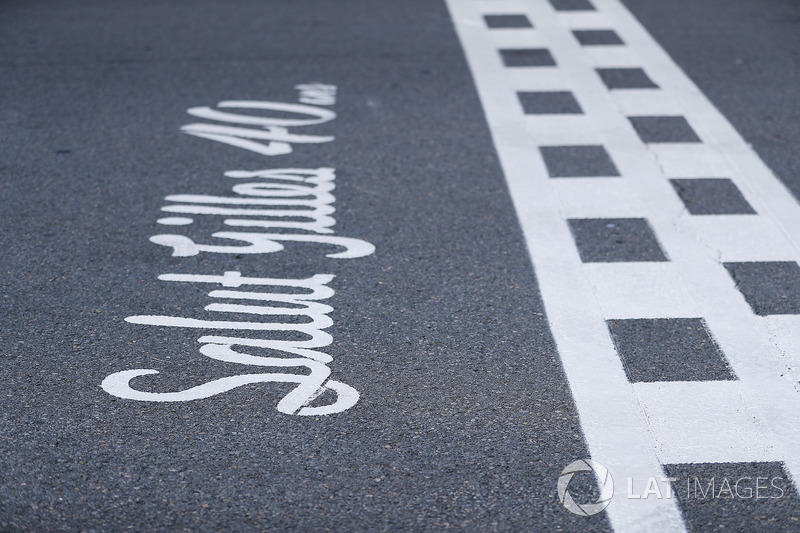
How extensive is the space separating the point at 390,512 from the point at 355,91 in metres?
4.09

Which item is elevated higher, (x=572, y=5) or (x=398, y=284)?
(x=572, y=5)

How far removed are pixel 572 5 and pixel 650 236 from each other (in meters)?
4.44

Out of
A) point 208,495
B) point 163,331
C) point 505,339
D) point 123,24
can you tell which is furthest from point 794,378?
point 123,24

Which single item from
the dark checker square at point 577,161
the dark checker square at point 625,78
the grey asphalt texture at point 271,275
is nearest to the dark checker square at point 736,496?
the grey asphalt texture at point 271,275

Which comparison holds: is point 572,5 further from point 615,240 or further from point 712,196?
point 615,240

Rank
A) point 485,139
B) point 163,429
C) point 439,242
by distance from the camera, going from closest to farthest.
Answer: point 163,429, point 439,242, point 485,139

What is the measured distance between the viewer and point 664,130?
6094 millimetres

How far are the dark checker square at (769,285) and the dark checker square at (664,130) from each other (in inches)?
62.0

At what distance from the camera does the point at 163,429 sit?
3424mm

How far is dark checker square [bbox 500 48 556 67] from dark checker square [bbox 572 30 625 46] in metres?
0.41

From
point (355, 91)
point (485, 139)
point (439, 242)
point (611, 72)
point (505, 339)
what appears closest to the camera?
point (505, 339)

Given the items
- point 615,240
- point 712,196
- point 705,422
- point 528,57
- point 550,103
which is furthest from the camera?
point 528,57

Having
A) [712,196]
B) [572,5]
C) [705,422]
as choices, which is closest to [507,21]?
[572,5]

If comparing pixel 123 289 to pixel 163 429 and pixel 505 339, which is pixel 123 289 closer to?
pixel 163 429
